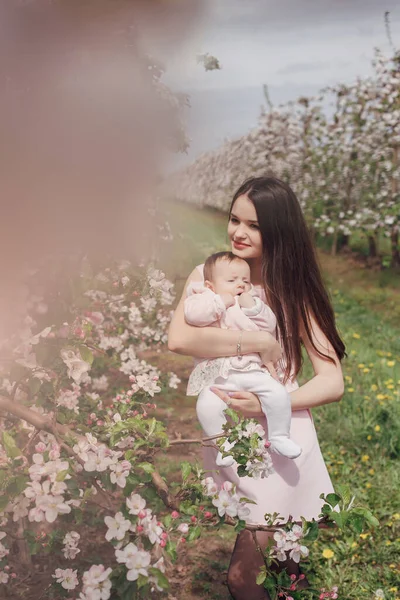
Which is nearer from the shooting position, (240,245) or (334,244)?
(240,245)

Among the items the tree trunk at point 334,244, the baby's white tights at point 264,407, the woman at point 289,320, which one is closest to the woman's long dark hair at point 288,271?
the woman at point 289,320

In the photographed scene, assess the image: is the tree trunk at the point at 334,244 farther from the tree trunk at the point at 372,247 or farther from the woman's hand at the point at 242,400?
the woman's hand at the point at 242,400

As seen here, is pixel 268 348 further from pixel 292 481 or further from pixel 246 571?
pixel 246 571

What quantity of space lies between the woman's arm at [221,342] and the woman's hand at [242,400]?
0.12 meters

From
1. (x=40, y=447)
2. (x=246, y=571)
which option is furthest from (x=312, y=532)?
(x=40, y=447)

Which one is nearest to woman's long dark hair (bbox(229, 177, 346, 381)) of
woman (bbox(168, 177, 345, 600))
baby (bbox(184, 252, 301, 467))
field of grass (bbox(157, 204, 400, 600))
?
woman (bbox(168, 177, 345, 600))

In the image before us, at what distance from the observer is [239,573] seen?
2.35 meters

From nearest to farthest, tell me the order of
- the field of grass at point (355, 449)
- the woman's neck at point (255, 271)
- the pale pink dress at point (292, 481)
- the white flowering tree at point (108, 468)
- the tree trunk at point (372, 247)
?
the white flowering tree at point (108, 468) → the pale pink dress at point (292, 481) → the woman's neck at point (255, 271) → the field of grass at point (355, 449) → the tree trunk at point (372, 247)

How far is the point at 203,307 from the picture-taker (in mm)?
1993

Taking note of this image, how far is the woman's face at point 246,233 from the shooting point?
2.17 metres

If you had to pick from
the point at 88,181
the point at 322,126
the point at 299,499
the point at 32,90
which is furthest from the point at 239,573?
the point at 322,126

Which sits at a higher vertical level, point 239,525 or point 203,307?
point 203,307

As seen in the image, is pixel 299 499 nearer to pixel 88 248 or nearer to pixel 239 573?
pixel 239 573

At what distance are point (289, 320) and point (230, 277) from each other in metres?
0.31
